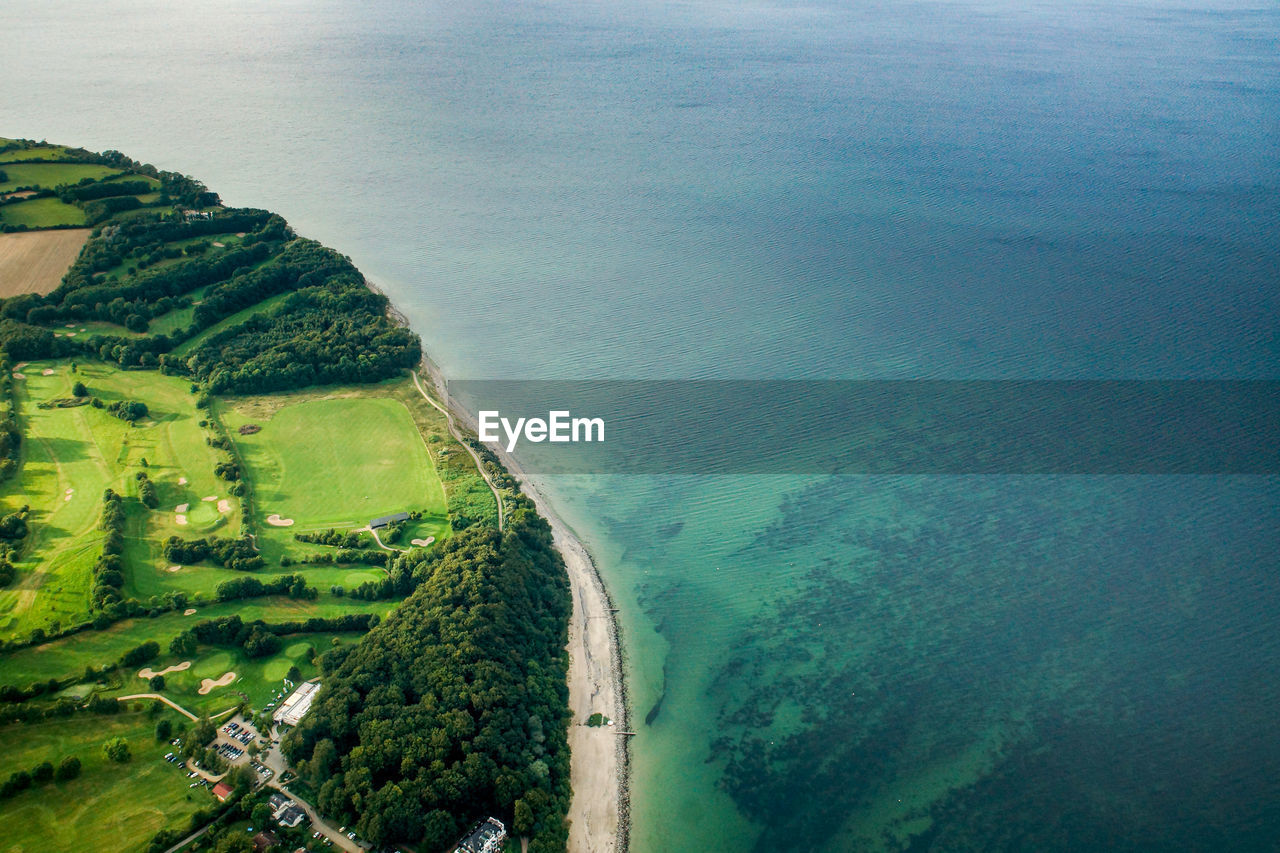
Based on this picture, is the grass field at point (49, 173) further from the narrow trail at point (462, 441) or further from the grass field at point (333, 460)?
the narrow trail at point (462, 441)

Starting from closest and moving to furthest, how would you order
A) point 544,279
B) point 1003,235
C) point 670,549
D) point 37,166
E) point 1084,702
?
1. point 1084,702
2. point 670,549
3. point 544,279
4. point 1003,235
5. point 37,166

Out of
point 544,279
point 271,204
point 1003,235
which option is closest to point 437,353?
point 544,279

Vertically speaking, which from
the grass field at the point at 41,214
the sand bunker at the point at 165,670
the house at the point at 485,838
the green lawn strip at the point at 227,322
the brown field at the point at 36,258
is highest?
the grass field at the point at 41,214

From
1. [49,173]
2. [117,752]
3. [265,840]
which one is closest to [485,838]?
[265,840]

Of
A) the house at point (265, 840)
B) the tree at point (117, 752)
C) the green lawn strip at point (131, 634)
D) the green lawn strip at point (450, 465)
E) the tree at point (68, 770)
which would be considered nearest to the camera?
the house at point (265, 840)

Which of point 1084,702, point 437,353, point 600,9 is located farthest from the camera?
point 600,9

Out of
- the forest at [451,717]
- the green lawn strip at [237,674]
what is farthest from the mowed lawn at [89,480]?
the forest at [451,717]

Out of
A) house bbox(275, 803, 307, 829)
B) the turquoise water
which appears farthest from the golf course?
the turquoise water

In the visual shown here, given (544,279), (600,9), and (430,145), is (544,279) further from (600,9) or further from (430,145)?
(600,9)
